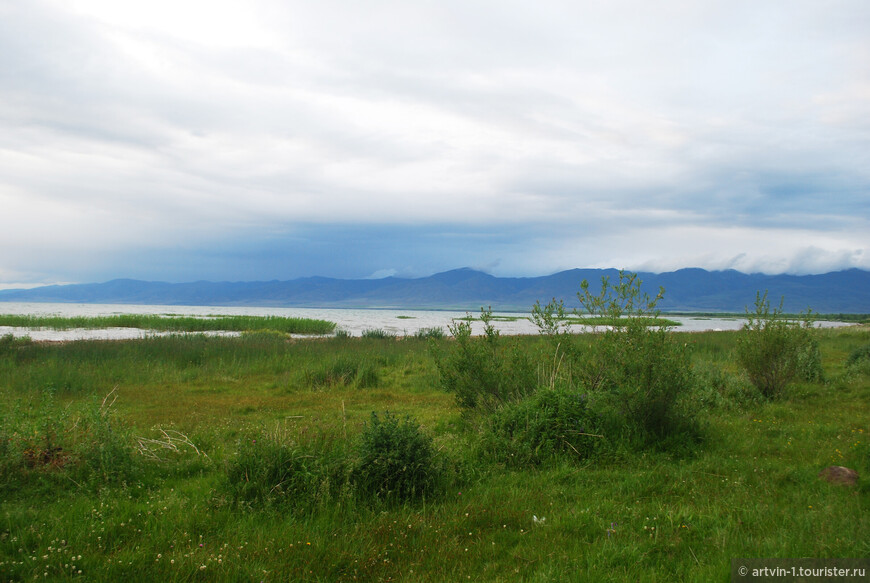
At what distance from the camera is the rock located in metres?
5.92

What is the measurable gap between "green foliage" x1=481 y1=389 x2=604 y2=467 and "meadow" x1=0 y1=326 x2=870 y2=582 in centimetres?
5

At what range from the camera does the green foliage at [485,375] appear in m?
9.48

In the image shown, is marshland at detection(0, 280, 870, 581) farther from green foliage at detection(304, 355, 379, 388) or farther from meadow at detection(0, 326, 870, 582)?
green foliage at detection(304, 355, 379, 388)

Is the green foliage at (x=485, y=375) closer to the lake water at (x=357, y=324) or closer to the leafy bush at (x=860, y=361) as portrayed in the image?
the lake water at (x=357, y=324)

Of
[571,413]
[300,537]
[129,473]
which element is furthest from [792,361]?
Result: [129,473]

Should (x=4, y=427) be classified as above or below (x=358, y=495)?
above

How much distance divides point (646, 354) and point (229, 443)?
6.60 metres

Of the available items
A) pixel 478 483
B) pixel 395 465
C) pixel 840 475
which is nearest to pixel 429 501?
pixel 395 465

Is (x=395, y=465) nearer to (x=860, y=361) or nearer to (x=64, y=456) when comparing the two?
(x=64, y=456)

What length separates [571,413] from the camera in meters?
7.89

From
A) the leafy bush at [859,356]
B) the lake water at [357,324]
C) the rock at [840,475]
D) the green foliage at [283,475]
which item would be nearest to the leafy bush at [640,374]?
the rock at [840,475]

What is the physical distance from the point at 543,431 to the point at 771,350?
25.0 ft

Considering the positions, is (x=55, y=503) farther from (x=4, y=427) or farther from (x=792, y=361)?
(x=792, y=361)

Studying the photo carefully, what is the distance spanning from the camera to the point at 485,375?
31.1 feet
